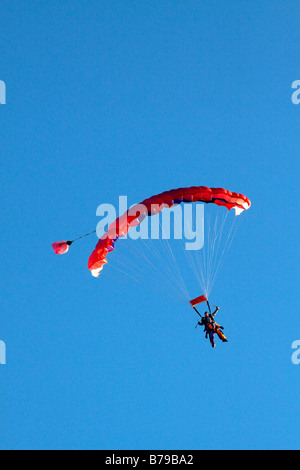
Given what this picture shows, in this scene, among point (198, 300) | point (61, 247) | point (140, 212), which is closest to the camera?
point (140, 212)

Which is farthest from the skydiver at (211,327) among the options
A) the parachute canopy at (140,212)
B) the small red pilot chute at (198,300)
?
the parachute canopy at (140,212)

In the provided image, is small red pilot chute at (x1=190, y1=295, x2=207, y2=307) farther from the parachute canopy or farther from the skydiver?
the parachute canopy

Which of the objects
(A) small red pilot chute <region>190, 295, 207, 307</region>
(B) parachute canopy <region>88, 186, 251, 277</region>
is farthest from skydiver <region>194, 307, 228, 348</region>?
(B) parachute canopy <region>88, 186, 251, 277</region>

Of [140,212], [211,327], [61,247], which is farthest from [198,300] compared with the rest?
[61,247]

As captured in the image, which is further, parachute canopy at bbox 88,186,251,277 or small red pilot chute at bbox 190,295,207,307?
small red pilot chute at bbox 190,295,207,307

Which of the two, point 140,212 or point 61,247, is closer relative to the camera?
point 140,212

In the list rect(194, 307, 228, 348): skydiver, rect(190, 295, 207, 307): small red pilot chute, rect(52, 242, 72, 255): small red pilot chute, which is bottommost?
rect(194, 307, 228, 348): skydiver

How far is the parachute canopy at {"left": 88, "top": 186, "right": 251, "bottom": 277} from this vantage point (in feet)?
55.5

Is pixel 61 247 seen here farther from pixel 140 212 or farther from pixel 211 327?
pixel 211 327

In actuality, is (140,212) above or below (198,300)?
above

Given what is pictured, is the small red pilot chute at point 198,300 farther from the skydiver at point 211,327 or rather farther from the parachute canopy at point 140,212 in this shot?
the parachute canopy at point 140,212

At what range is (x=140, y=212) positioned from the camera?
55.8 feet

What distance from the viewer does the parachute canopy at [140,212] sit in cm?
1691
